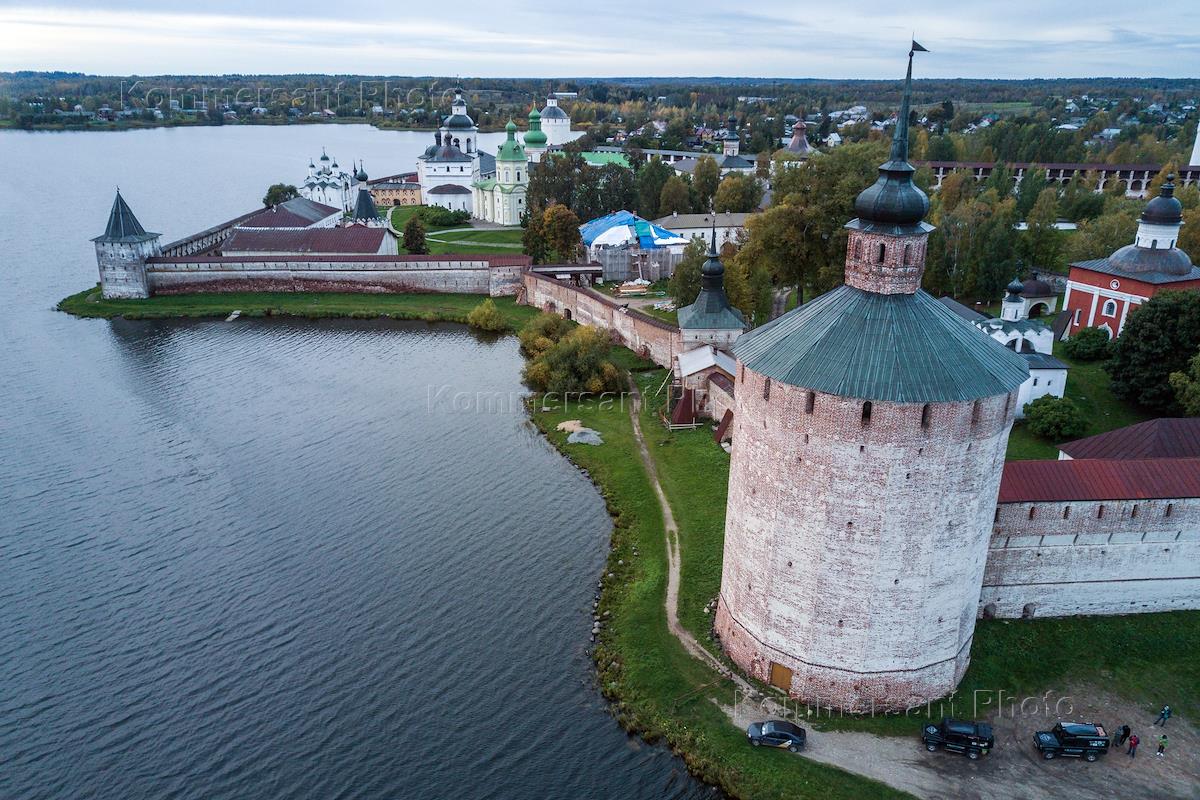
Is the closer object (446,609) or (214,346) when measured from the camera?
(446,609)

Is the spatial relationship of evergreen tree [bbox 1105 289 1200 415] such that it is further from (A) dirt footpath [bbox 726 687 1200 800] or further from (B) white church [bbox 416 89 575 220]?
(B) white church [bbox 416 89 575 220]

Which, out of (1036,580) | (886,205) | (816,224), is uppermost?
(886,205)

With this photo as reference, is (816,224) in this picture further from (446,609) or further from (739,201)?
(739,201)

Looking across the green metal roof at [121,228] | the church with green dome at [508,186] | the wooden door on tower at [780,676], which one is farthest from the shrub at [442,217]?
the wooden door on tower at [780,676]

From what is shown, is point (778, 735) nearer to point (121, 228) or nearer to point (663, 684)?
point (663, 684)

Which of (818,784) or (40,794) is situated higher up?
(818,784)

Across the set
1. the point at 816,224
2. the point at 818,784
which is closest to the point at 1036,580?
the point at 818,784

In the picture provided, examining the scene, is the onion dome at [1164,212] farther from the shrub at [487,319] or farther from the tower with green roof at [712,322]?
the shrub at [487,319]
